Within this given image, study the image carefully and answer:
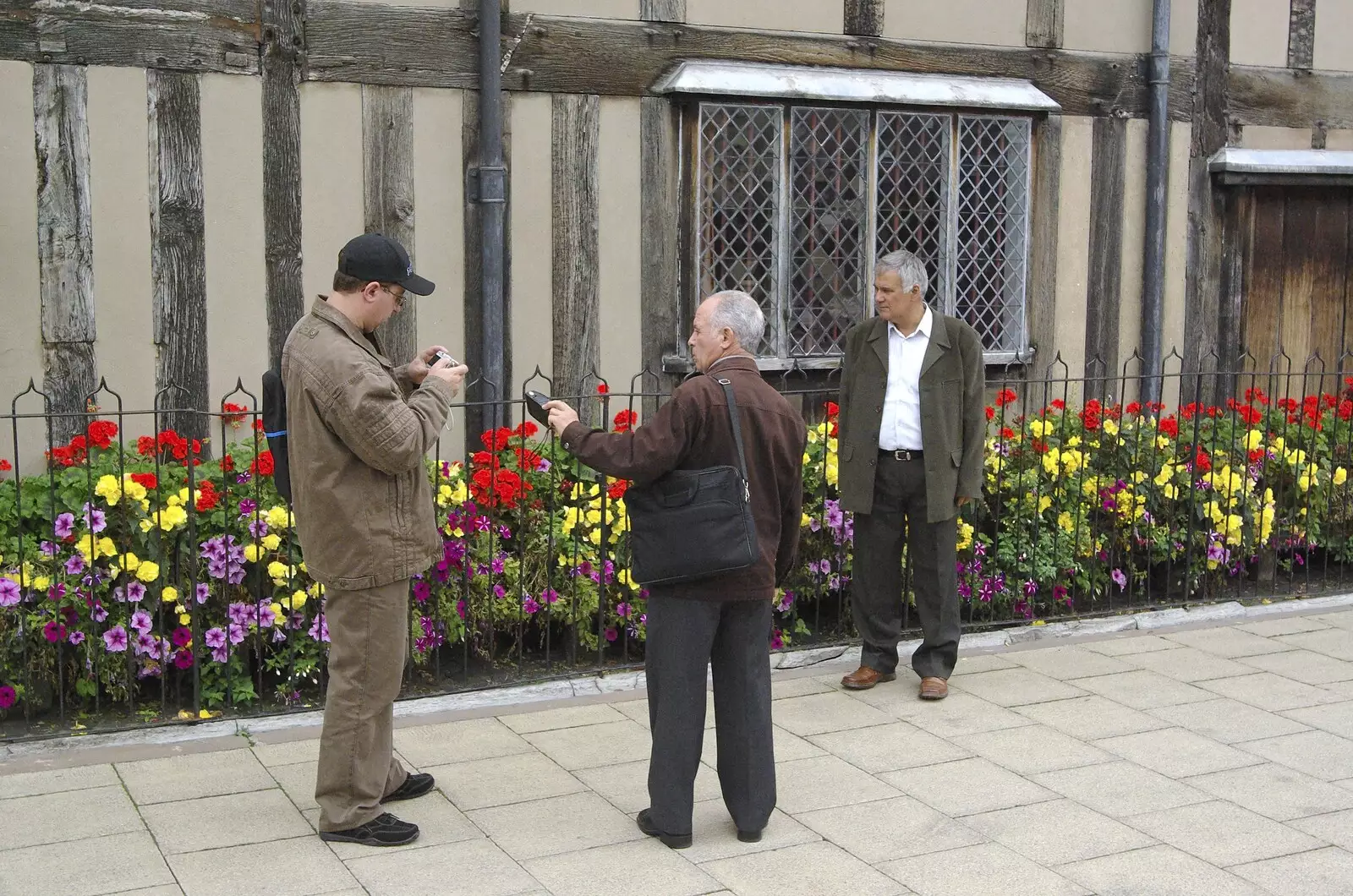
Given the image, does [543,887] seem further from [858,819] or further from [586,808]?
[858,819]

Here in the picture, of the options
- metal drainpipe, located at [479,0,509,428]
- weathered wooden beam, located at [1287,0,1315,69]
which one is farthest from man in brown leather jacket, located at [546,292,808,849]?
weathered wooden beam, located at [1287,0,1315,69]

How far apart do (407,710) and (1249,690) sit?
11.2 ft

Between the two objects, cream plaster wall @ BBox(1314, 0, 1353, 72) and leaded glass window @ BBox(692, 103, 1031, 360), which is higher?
cream plaster wall @ BBox(1314, 0, 1353, 72)

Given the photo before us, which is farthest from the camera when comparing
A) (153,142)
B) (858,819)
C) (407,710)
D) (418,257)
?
(418,257)

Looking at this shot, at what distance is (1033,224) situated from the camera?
9016mm

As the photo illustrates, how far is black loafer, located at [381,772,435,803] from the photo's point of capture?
4895mm

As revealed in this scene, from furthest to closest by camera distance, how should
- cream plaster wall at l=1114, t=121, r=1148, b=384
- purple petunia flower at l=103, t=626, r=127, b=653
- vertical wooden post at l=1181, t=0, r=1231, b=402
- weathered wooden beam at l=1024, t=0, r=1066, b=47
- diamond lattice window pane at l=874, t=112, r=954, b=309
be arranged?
Result: vertical wooden post at l=1181, t=0, r=1231, b=402 < cream plaster wall at l=1114, t=121, r=1148, b=384 < weathered wooden beam at l=1024, t=0, r=1066, b=47 < diamond lattice window pane at l=874, t=112, r=954, b=309 < purple petunia flower at l=103, t=626, r=127, b=653

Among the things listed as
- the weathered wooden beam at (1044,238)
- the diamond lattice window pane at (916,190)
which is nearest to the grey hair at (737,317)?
the diamond lattice window pane at (916,190)

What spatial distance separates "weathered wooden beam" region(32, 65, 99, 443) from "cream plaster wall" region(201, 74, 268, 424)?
53cm

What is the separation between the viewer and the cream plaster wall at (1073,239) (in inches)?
357

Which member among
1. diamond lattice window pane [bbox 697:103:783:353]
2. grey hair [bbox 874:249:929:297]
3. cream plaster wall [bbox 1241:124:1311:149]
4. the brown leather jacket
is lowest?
the brown leather jacket

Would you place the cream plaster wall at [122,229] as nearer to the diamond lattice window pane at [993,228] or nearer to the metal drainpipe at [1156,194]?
the diamond lattice window pane at [993,228]

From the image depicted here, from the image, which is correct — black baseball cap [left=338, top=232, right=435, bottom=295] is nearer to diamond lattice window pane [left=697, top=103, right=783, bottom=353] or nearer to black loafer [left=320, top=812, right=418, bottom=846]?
black loafer [left=320, top=812, right=418, bottom=846]

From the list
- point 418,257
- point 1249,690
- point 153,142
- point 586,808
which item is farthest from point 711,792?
point 153,142
